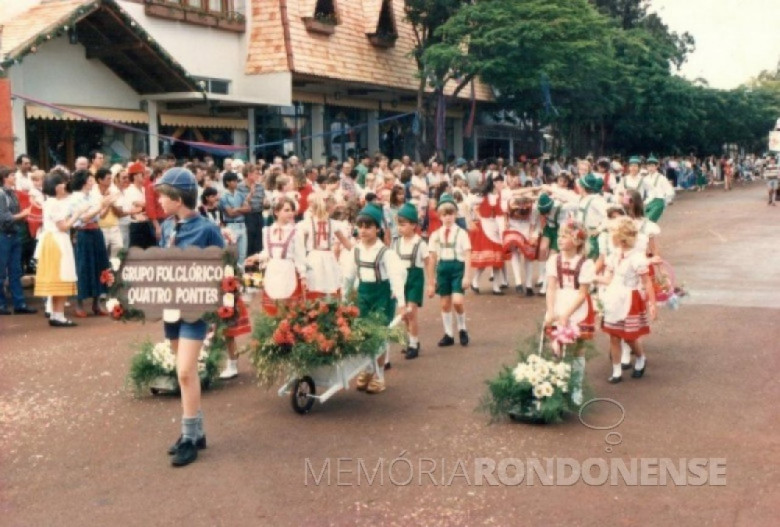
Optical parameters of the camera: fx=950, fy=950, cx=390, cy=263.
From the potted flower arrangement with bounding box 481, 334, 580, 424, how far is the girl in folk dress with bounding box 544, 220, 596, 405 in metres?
0.54

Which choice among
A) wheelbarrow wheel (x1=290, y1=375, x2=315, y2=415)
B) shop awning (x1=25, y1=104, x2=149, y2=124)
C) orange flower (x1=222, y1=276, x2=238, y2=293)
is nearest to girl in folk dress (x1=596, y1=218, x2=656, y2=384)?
wheelbarrow wheel (x1=290, y1=375, x2=315, y2=415)

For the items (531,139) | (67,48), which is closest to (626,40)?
(531,139)

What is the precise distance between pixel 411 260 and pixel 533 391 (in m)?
2.88

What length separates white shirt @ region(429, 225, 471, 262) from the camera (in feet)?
33.8

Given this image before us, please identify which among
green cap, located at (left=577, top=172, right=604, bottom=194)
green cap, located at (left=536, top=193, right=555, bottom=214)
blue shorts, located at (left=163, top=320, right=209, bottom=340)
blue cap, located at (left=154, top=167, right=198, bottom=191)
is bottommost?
blue shorts, located at (left=163, top=320, right=209, bottom=340)

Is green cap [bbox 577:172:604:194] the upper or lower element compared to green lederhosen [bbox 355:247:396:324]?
upper

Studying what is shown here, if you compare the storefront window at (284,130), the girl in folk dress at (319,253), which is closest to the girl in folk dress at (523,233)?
the girl in folk dress at (319,253)

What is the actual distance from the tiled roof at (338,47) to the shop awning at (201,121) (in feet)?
4.61

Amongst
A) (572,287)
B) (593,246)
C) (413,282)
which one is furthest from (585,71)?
(572,287)

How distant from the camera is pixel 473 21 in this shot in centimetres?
2772

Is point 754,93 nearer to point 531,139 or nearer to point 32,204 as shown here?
point 531,139

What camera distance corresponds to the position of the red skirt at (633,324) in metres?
8.50

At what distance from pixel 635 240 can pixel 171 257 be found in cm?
440

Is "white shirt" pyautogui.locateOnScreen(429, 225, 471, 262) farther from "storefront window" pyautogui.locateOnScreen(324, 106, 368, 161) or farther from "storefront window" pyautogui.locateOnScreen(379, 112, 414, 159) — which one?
"storefront window" pyautogui.locateOnScreen(379, 112, 414, 159)
